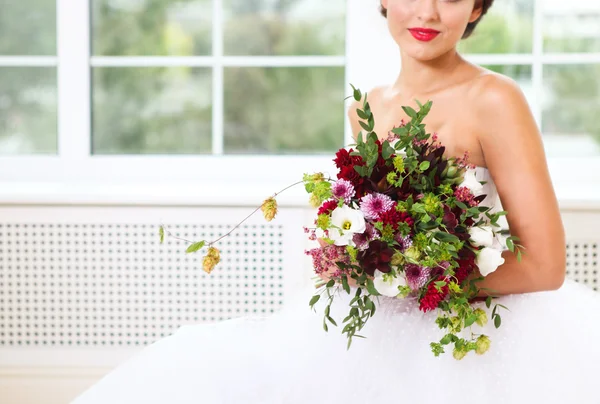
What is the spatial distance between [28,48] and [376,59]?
1.43 m

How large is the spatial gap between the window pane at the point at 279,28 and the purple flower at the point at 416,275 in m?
2.04

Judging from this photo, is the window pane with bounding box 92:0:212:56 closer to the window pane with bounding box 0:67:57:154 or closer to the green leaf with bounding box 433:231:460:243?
the window pane with bounding box 0:67:57:154

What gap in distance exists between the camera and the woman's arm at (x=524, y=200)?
140 cm

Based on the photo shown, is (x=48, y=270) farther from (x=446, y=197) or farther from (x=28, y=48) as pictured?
(x=446, y=197)

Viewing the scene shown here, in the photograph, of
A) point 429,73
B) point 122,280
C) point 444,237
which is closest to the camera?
point 444,237

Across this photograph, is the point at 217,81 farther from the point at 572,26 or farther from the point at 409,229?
the point at 409,229

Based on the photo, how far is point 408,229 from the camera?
1.23 metres

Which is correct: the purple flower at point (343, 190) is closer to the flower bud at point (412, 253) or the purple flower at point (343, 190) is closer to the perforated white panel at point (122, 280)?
the flower bud at point (412, 253)

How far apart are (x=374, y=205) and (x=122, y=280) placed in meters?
1.79

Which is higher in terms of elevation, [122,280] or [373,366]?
[373,366]

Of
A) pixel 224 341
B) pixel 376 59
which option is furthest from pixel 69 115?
pixel 224 341

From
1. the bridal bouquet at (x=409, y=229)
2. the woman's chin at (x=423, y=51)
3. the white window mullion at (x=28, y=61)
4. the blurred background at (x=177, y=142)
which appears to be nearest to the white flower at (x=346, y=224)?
the bridal bouquet at (x=409, y=229)

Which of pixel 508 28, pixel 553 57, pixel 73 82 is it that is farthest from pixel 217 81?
pixel 553 57

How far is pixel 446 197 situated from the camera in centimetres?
129
